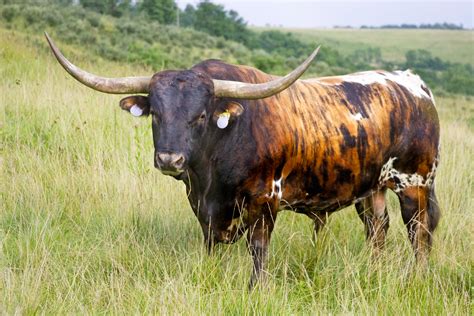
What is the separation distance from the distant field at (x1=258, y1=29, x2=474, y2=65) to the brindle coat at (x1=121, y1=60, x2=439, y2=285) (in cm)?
9994

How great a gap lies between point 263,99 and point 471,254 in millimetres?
2078

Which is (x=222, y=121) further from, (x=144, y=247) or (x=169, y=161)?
(x=144, y=247)

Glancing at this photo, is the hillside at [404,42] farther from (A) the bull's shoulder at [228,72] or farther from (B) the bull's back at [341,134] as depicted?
(A) the bull's shoulder at [228,72]

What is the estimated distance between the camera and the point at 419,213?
5547 mm

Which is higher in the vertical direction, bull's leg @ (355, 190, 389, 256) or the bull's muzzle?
the bull's muzzle

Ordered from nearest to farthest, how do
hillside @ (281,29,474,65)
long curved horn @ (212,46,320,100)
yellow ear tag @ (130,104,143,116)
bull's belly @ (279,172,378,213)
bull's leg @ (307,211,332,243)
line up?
long curved horn @ (212,46,320,100) < yellow ear tag @ (130,104,143,116) < bull's belly @ (279,172,378,213) < bull's leg @ (307,211,332,243) < hillside @ (281,29,474,65)

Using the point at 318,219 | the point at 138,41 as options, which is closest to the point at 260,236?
the point at 318,219

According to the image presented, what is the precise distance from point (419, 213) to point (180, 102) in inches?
98.7

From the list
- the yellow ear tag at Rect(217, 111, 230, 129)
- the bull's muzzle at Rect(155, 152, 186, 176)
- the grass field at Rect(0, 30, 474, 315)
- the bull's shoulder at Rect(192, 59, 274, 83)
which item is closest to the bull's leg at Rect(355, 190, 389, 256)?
the grass field at Rect(0, 30, 474, 315)

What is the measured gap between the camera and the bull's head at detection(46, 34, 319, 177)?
3992mm

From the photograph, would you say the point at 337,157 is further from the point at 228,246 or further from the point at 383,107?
the point at 228,246

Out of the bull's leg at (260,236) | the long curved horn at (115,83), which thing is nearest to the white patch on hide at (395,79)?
the bull's leg at (260,236)

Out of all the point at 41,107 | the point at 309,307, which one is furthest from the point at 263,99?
the point at 41,107

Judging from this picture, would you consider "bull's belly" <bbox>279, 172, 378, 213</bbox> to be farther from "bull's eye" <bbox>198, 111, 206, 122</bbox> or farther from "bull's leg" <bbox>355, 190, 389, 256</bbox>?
"bull's eye" <bbox>198, 111, 206, 122</bbox>
